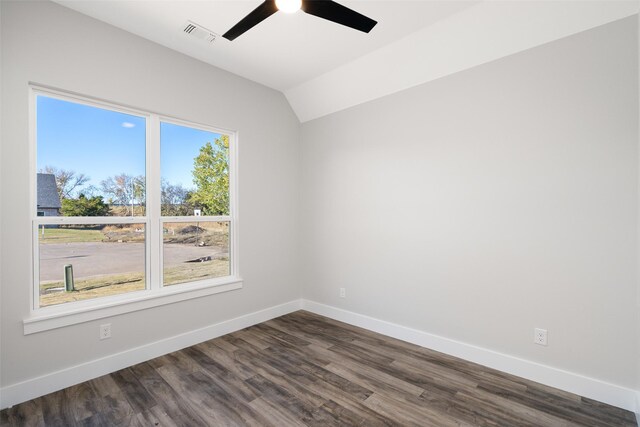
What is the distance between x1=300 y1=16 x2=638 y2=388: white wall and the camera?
2.11 m

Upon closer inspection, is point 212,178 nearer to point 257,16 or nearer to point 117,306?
point 117,306

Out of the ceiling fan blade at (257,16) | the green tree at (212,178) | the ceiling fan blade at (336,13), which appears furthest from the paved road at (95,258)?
the ceiling fan blade at (336,13)

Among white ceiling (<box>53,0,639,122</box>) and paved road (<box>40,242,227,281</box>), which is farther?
paved road (<box>40,242,227,281</box>)

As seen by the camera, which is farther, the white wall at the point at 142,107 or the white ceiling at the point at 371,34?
the white ceiling at the point at 371,34

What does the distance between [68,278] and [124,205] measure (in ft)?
2.36

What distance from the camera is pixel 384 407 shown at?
2129mm

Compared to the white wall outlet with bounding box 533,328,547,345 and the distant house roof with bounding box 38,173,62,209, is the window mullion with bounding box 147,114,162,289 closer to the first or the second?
the distant house roof with bounding box 38,173,62,209

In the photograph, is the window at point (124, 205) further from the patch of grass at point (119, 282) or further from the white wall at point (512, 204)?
the white wall at point (512, 204)

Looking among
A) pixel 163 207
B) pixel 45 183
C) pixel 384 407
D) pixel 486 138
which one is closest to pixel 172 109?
pixel 163 207

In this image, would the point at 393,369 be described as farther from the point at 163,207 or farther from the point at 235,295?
the point at 163,207

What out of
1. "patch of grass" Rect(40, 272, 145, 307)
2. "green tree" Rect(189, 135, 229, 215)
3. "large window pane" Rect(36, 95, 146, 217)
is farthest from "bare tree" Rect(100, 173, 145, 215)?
"patch of grass" Rect(40, 272, 145, 307)

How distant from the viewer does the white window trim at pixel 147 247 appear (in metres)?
2.30

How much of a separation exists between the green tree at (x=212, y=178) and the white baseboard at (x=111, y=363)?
1.27m

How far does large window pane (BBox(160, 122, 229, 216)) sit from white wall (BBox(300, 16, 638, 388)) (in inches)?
57.8
